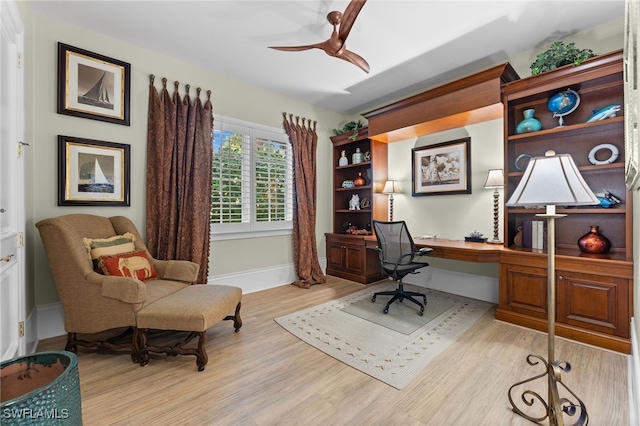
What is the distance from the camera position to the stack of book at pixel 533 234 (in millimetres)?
2863

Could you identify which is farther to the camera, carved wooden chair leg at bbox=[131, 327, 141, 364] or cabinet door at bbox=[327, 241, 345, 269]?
cabinet door at bbox=[327, 241, 345, 269]

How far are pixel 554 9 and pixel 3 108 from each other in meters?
4.31

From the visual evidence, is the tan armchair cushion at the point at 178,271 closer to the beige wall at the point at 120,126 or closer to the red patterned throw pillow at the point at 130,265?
the red patterned throw pillow at the point at 130,265

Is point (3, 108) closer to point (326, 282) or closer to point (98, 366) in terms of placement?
point (98, 366)

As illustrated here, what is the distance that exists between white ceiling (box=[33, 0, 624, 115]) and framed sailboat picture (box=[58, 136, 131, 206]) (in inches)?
40.1

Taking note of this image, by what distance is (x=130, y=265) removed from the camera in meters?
2.39

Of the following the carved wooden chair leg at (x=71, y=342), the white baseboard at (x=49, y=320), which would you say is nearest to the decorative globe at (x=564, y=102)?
the carved wooden chair leg at (x=71, y=342)

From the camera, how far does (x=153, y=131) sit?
10.2 feet

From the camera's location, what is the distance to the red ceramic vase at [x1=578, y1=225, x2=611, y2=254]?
2.49 meters

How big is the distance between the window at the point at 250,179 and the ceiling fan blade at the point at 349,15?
205 centimetres

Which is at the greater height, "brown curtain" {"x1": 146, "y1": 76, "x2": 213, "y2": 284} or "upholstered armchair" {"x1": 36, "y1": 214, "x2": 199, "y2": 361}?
"brown curtain" {"x1": 146, "y1": 76, "x2": 213, "y2": 284}

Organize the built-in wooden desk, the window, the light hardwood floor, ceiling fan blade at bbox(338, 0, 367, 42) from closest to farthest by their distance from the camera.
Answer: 1. the light hardwood floor
2. ceiling fan blade at bbox(338, 0, 367, 42)
3. the built-in wooden desk
4. the window

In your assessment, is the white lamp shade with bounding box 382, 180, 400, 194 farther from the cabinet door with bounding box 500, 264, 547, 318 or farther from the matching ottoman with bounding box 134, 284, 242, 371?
the matching ottoman with bounding box 134, 284, 242, 371

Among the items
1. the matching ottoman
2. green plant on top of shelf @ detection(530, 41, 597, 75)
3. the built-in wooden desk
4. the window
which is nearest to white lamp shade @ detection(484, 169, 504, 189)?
the built-in wooden desk
